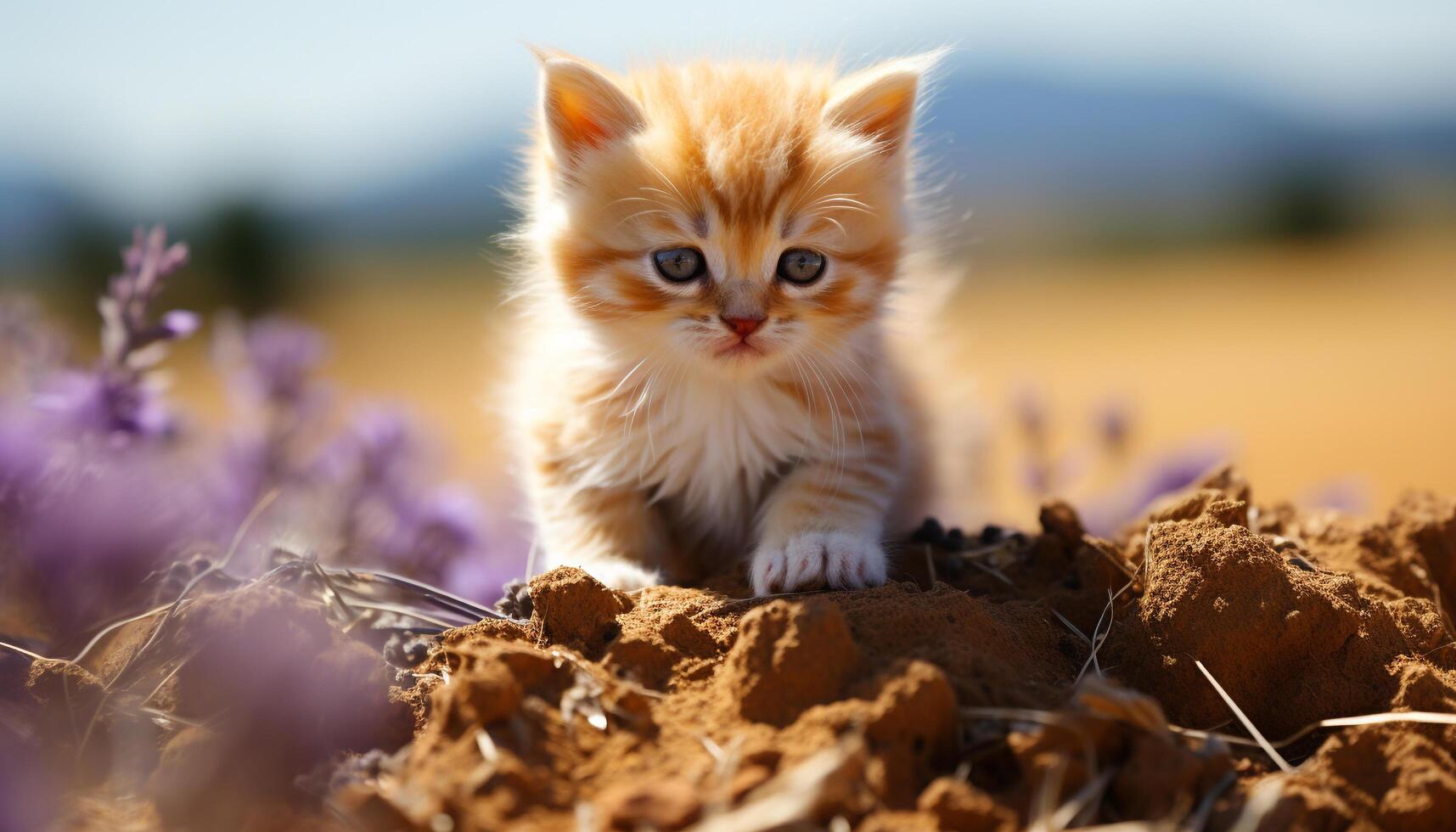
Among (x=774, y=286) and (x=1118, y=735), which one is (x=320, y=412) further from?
(x=1118, y=735)

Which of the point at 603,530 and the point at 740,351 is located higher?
the point at 740,351

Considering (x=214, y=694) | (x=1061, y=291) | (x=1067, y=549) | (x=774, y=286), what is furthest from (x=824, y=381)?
(x=1061, y=291)

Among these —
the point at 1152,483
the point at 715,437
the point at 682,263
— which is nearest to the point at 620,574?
the point at 715,437

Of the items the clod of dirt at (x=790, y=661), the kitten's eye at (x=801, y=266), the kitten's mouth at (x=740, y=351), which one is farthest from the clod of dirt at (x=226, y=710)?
the kitten's eye at (x=801, y=266)

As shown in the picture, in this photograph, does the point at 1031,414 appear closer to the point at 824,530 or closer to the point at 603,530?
the point at 824,530

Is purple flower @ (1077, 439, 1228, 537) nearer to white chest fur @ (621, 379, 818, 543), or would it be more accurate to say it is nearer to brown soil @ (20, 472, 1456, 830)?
white chest fur @ (621, 379, 818, 543)

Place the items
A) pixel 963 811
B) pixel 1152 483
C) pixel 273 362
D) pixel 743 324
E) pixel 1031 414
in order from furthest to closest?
pixel 1031 414 < pixel 1152 483 < pixel 273 362 < pixel 743 324 < pixel 963 811

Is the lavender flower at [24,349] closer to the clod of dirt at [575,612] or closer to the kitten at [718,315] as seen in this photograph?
the kitten at [718,315]
